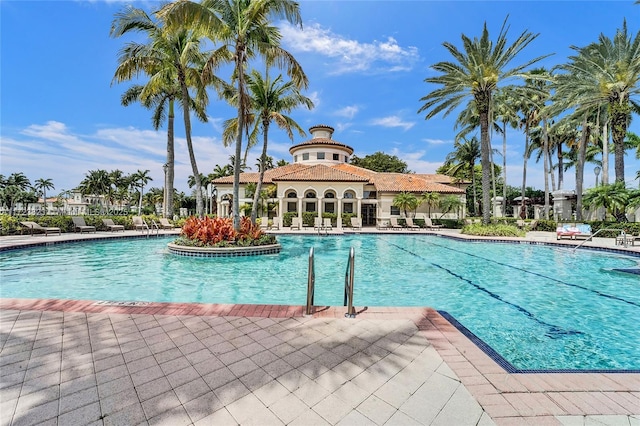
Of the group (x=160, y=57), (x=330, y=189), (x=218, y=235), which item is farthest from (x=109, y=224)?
(x=330, y=189)

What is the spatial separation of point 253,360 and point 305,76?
13834 mm

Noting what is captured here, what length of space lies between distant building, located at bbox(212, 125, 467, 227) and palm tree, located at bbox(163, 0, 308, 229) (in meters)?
14.7

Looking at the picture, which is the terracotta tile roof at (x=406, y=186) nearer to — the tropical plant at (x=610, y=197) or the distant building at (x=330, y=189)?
the distant building at (x=330, y=189)

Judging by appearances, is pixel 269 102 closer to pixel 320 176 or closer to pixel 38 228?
pixel 320 176

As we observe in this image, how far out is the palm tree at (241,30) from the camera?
11.6 m

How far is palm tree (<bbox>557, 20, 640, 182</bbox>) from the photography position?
792 inches

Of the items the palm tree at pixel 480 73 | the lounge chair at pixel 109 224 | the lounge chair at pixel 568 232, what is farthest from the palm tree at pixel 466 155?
the lounge chair at pixel 109 224

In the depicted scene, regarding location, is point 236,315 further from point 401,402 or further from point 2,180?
point 2,180

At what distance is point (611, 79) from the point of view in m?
20.5

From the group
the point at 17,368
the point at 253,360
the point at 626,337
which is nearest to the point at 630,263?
the point at 626,337

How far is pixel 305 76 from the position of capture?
14305 mm

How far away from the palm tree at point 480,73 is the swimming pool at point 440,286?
11282mm

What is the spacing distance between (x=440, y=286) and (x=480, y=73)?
1748 cm

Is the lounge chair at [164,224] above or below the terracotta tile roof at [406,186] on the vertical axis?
below
